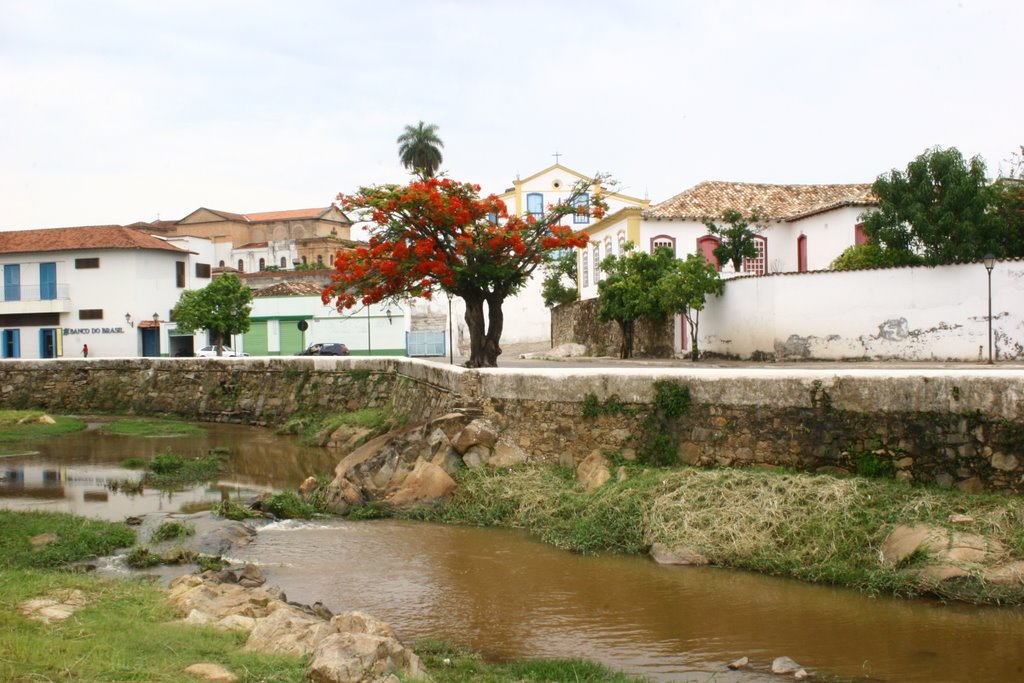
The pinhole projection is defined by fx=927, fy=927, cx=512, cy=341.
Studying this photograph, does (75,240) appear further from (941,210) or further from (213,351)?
(941,210)

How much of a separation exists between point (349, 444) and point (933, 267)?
12.4 meters

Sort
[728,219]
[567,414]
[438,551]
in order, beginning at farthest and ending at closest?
1. [728,219]
2. [567,414]
3. [438,551]

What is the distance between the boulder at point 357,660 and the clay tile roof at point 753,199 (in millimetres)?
26387

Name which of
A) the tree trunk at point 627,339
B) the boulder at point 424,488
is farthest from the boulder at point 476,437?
the tree trunk at point 627,339

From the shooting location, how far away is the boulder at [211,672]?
5.00m

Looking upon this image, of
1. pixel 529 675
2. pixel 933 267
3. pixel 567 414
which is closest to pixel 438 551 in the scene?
pixel 567 414

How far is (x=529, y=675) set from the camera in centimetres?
617

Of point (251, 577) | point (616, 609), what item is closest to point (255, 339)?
point (251, 577)

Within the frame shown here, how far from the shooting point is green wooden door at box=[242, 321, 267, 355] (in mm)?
44156

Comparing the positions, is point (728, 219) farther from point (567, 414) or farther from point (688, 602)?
point (688, 602)

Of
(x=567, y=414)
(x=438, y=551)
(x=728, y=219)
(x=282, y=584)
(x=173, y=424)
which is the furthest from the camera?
(x=728, y=219)

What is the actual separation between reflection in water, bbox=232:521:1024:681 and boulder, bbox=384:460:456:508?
54.9 inches

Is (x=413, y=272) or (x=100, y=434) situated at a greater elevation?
(x=413, y=272)

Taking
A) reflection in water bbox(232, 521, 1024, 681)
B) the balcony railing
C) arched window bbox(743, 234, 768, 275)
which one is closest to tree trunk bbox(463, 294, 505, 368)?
reflection in water bbox(232, 521, 1024, 681)
